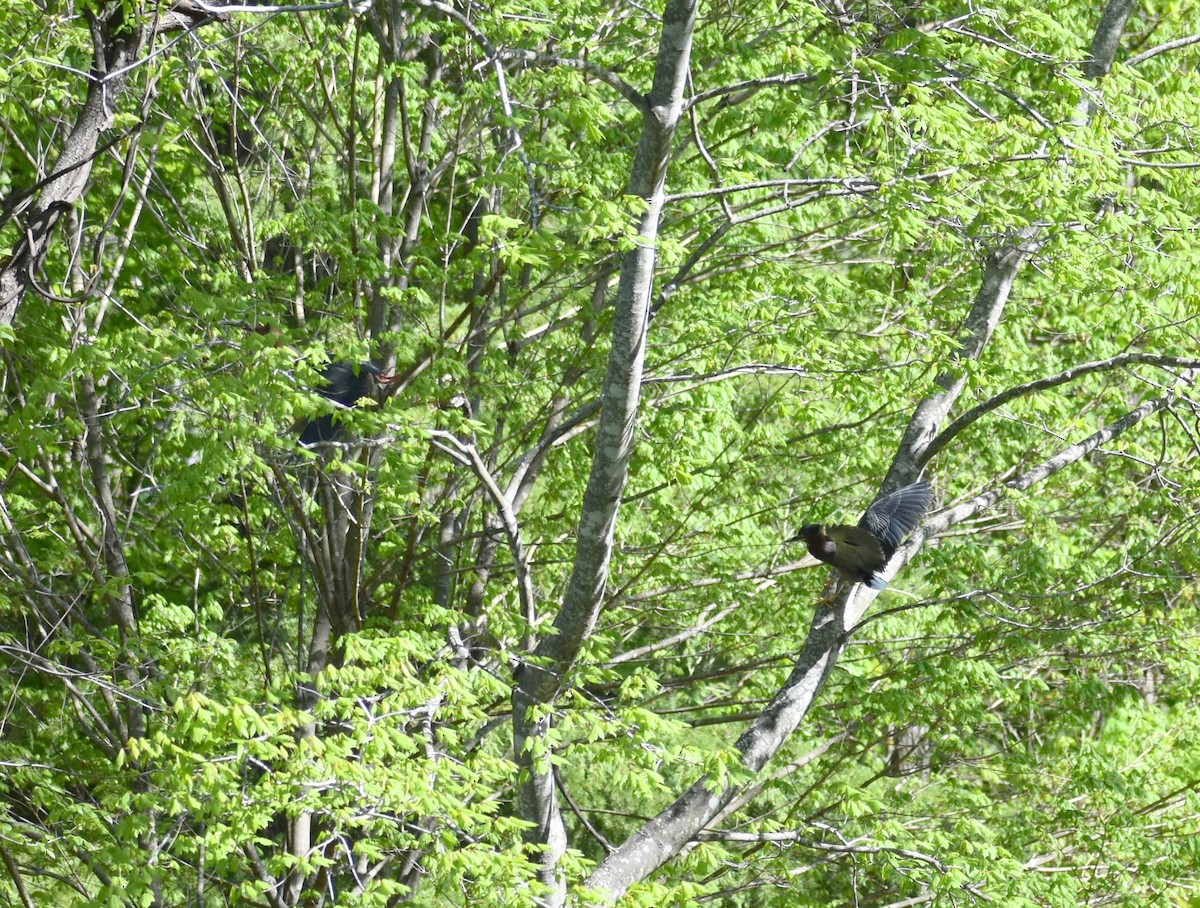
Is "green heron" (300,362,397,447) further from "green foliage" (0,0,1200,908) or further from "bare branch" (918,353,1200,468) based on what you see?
"bare branch" (918,353,1200,468)

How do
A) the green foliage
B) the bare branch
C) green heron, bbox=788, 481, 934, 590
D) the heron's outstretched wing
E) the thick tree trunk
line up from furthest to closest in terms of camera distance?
the heron's outstretched wing
green heron, bbox=788, 481, 934, 590
the bare branch
the green foliage
the thick tree trunk

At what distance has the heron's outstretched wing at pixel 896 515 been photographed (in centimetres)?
601

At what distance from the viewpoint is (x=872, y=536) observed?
18.7 ft

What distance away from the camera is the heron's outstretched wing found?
6.01 m

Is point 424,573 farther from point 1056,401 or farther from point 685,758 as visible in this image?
point 1056,401

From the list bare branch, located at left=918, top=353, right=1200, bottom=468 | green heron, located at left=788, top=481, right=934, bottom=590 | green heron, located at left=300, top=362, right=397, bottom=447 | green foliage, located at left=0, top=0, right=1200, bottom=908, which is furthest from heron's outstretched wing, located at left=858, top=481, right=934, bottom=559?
green heron, located at left=300, top=362, right=397, bottom=447

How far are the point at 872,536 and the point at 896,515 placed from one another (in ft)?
1.46

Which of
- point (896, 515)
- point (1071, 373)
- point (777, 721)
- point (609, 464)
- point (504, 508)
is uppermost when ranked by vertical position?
point (1071, 373)

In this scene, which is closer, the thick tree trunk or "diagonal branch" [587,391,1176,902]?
the thick tree trunk

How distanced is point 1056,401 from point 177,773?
6039 millimetres

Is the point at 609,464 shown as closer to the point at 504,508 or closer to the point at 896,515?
the point at 504,508

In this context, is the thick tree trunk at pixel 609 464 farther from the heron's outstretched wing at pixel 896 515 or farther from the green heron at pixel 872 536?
the heron's outstretched wing at pixel 896 515

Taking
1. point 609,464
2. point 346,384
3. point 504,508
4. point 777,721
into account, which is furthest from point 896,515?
point 346,384

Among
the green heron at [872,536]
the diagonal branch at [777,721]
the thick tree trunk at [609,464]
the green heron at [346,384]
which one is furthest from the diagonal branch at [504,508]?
the green heron at [872,536]
